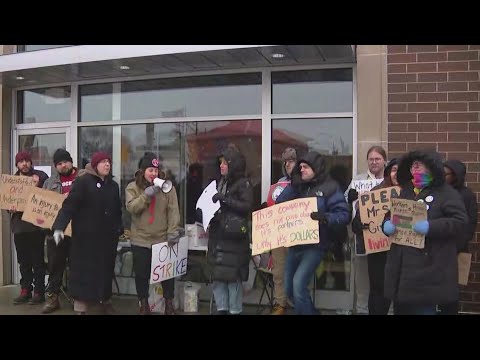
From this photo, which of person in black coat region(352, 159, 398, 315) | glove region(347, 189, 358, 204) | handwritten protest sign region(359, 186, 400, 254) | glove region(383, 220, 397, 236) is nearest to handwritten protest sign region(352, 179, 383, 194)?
glove region(347, 189, 358, 204)

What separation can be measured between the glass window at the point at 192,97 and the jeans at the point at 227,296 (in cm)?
228

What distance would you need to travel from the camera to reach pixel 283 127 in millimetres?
6445

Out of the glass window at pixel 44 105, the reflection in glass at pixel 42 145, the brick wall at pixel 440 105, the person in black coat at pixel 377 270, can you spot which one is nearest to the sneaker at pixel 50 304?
the reflection in glass at pixel 42 145

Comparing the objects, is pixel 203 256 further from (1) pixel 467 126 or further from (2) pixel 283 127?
(1) pixel 467 126

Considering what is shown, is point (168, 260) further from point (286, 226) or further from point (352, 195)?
point (352, 195)

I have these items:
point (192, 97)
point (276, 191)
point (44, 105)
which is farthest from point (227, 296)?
point (44, 105)

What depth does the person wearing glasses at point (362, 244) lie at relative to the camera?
5.23 metres

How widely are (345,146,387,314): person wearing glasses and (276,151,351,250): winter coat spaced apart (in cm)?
39

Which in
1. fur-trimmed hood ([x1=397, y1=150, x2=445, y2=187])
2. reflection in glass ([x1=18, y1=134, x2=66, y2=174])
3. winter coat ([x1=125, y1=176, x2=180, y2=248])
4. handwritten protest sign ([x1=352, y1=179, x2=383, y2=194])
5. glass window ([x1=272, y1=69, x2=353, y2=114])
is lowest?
winter coat ([x1=125, y1=176, x2=180, y2=248])

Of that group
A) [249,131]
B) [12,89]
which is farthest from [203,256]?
[12,89]

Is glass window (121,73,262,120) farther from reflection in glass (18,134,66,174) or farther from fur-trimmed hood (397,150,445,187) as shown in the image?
fur-trimmed hood (397,150,445,187)

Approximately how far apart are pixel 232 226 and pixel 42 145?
3.87 meters

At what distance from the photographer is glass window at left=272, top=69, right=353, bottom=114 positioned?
6238mm
